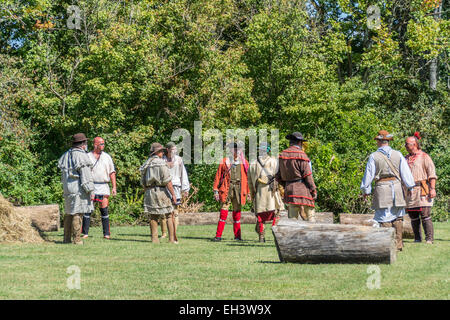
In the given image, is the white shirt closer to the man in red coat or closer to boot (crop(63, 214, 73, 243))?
boot (crop(63, 214, 73, 243))

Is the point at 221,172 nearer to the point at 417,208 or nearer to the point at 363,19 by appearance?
the point at 417,208

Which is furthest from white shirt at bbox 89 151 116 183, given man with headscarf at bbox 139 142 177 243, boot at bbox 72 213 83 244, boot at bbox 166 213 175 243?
boot at bbox 166 213 175 243

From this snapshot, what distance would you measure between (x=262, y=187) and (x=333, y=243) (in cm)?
429

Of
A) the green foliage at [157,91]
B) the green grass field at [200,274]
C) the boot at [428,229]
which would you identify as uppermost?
the green foliage at [157,91]

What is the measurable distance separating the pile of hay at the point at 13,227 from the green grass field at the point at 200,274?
1.21 ft

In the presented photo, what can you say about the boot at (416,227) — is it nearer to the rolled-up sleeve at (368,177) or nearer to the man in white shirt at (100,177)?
the rolled-up sleeve at (368,177)

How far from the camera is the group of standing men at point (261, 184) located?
12.0 metres

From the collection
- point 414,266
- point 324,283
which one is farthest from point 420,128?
point 324,283

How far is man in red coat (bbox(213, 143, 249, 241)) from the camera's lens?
1438 centimetres

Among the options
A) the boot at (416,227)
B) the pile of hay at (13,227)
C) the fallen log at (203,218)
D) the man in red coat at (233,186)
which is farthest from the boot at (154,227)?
the fallen log at (203,218)

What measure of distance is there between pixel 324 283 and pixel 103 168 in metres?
7.66

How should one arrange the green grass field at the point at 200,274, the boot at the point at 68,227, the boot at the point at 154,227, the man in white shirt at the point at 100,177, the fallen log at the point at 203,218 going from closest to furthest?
the green grass field at the point at 200,274
the boot at the point at 68,227
the boot at the point at 154,227
the man in white shirt at the point at 100,177
the fallen log at the point at 203,218

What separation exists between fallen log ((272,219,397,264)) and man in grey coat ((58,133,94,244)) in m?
4.46

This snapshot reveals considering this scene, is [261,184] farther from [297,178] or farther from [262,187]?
[297,178]
